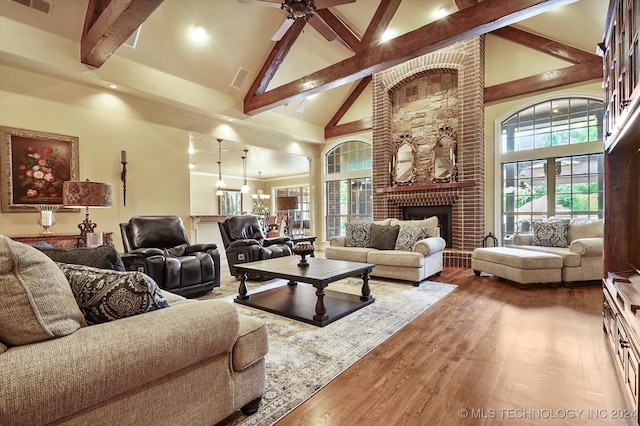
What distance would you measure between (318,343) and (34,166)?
451 cm

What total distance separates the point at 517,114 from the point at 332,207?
15.1 ft

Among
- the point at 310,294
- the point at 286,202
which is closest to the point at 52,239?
the point at 310,294

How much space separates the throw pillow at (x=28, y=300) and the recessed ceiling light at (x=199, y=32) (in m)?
4.83

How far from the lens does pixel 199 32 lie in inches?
191

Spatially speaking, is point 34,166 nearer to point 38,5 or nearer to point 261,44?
point 38,5

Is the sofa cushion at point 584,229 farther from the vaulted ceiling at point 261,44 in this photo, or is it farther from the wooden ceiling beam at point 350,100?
the wooden ceiling beam at point 350,100

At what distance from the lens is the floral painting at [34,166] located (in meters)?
3.93

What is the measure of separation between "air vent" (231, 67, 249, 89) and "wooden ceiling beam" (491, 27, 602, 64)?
15.6 ft

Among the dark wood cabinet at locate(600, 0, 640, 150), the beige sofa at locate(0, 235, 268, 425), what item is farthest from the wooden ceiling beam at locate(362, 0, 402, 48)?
the beige sofa at locate(0, 235, 268, 425)

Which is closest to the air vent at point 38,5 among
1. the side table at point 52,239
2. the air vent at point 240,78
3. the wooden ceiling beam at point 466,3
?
the air vent at point 240,78

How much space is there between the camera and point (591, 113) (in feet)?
16.5

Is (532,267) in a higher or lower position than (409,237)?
lower

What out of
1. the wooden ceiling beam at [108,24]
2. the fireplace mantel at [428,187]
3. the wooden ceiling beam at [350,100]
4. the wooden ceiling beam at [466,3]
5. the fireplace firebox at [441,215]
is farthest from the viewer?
the wooden ceiling beam at [350,100]

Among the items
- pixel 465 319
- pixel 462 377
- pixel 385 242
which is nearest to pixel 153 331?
pixel 462 377
